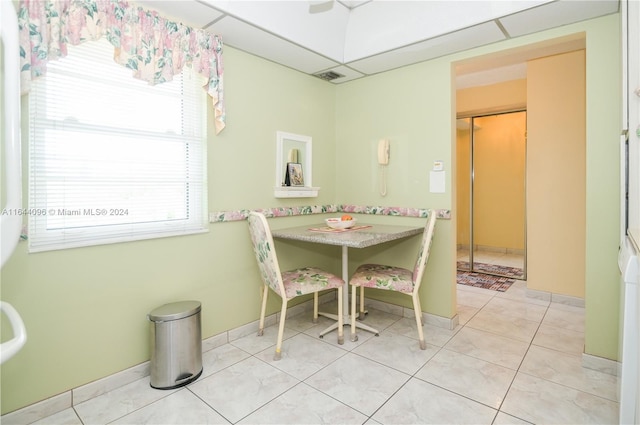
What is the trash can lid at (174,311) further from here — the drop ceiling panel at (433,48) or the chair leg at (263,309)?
the drop ceiling panel at (433,48)

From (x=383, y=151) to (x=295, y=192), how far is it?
85 cm

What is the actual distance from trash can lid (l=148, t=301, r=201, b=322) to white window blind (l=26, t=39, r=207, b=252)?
44 cm

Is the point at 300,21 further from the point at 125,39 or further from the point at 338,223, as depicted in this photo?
the point at 338,223

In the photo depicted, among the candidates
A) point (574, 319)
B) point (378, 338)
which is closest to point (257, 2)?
point (378, 338)


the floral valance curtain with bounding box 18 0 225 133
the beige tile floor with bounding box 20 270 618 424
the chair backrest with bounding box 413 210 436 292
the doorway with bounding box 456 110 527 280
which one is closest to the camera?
the floral valance curtain with bounding box 18 0 225 133

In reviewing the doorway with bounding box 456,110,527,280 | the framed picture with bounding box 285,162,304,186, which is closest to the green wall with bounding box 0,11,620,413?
the framed picture with bounding box 285,162,304,186

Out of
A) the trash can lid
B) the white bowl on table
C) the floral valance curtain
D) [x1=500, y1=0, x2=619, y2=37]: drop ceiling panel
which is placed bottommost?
the trash can lid

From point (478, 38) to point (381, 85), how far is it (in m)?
0.90

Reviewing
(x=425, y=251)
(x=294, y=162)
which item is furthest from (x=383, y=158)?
(x=425, y=251)

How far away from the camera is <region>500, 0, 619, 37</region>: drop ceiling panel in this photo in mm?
1976

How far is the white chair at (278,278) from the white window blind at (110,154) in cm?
43

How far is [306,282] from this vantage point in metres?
2.45

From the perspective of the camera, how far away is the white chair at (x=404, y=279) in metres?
2.40

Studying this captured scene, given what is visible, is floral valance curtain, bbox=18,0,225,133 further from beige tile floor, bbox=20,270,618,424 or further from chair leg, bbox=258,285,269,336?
beige tile floor, bbox=20,270,618,424
